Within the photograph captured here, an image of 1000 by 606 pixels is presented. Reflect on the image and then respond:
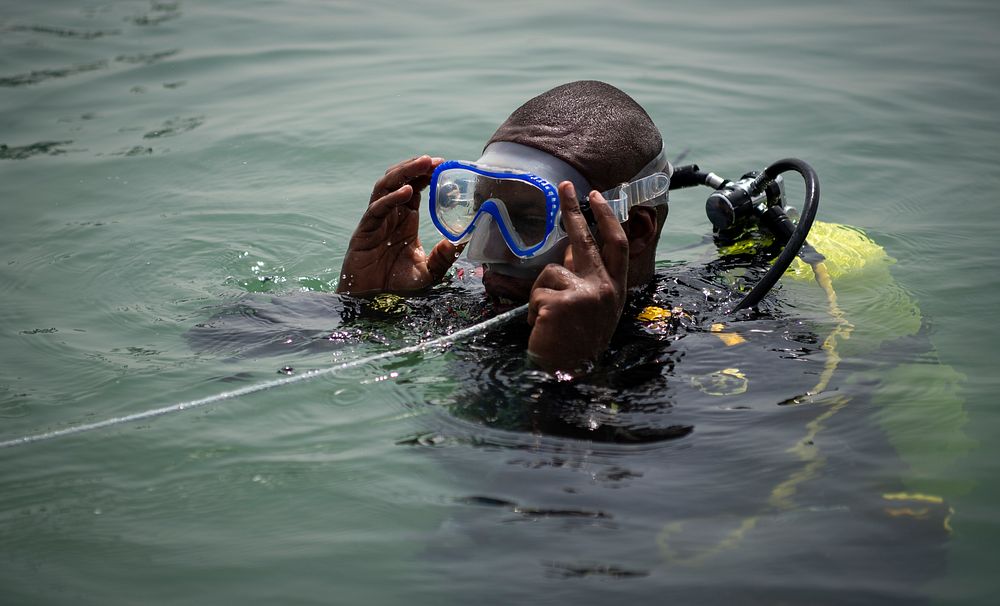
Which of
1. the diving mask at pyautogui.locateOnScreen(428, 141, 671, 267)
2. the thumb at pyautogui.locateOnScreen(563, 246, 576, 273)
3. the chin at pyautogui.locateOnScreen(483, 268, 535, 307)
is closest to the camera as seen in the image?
the thumb at pyautogui.locateOnScreen(563, 246, 576, 273)

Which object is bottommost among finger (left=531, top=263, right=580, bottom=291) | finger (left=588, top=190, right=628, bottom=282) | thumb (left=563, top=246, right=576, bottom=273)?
finger (left=531, top=263, right=580, bottom=291)

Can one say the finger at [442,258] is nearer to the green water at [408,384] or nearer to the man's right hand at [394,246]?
the man's right hand at [394,246]

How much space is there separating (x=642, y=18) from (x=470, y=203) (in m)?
6.75

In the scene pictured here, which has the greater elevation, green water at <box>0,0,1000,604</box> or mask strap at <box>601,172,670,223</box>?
mask strap at <box>601,172,670,223</box>

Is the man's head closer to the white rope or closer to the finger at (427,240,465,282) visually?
the white rope

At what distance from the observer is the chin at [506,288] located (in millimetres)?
3564

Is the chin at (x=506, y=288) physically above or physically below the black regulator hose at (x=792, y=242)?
below

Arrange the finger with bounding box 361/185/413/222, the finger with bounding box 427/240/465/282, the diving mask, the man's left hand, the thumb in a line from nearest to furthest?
the man's left hand
the thumb
the diving mask
the finger with bounding box 361/185/413/222
the finger with bounding box 427/240/465/282

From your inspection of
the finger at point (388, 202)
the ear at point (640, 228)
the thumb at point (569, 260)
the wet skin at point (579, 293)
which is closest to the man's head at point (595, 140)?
the ear at point (640, 228)

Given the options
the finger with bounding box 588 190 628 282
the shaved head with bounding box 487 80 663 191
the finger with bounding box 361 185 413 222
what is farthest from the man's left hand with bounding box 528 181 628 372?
the finger with bounding box 361 185 413 222

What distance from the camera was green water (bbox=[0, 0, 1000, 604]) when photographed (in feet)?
8.71

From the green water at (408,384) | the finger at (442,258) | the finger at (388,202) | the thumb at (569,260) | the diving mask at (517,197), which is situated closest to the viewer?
the green water at (408,384)

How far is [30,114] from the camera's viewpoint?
743 cm

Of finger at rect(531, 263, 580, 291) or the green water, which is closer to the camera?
the green water
